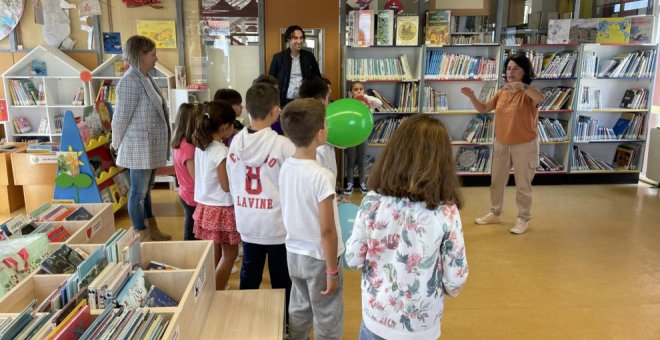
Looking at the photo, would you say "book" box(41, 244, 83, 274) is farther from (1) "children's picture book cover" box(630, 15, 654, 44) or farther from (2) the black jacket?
(1) "children's picture book cover" box(630, 15, 654, 44)

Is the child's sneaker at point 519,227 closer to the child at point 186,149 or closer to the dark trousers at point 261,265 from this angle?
the dark trousers at point 261,265

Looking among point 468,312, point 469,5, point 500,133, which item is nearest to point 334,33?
point 469,5

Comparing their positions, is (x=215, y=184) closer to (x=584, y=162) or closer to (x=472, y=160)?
(x=472, y=160)

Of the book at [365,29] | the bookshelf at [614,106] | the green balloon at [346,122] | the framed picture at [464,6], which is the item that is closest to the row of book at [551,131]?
the bookshelf at [614,106]

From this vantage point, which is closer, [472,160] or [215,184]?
[215,184]

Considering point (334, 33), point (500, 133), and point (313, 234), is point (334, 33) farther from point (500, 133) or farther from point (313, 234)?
point (313, 234)

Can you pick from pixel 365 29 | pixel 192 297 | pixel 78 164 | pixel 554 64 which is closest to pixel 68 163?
pixel 78 164

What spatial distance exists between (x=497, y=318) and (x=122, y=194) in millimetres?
3546

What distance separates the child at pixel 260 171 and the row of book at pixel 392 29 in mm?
3301

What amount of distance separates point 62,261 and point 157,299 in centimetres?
45

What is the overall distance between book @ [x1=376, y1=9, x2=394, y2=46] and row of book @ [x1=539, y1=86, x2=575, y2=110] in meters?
2.02

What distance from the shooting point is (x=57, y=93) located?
5621mm

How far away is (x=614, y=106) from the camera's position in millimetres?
6027

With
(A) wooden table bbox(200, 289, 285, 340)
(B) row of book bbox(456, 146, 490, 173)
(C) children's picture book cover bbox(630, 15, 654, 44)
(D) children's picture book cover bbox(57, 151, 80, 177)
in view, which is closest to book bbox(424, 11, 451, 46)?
(B) row of book bbox(456, 146, 490, 173)
